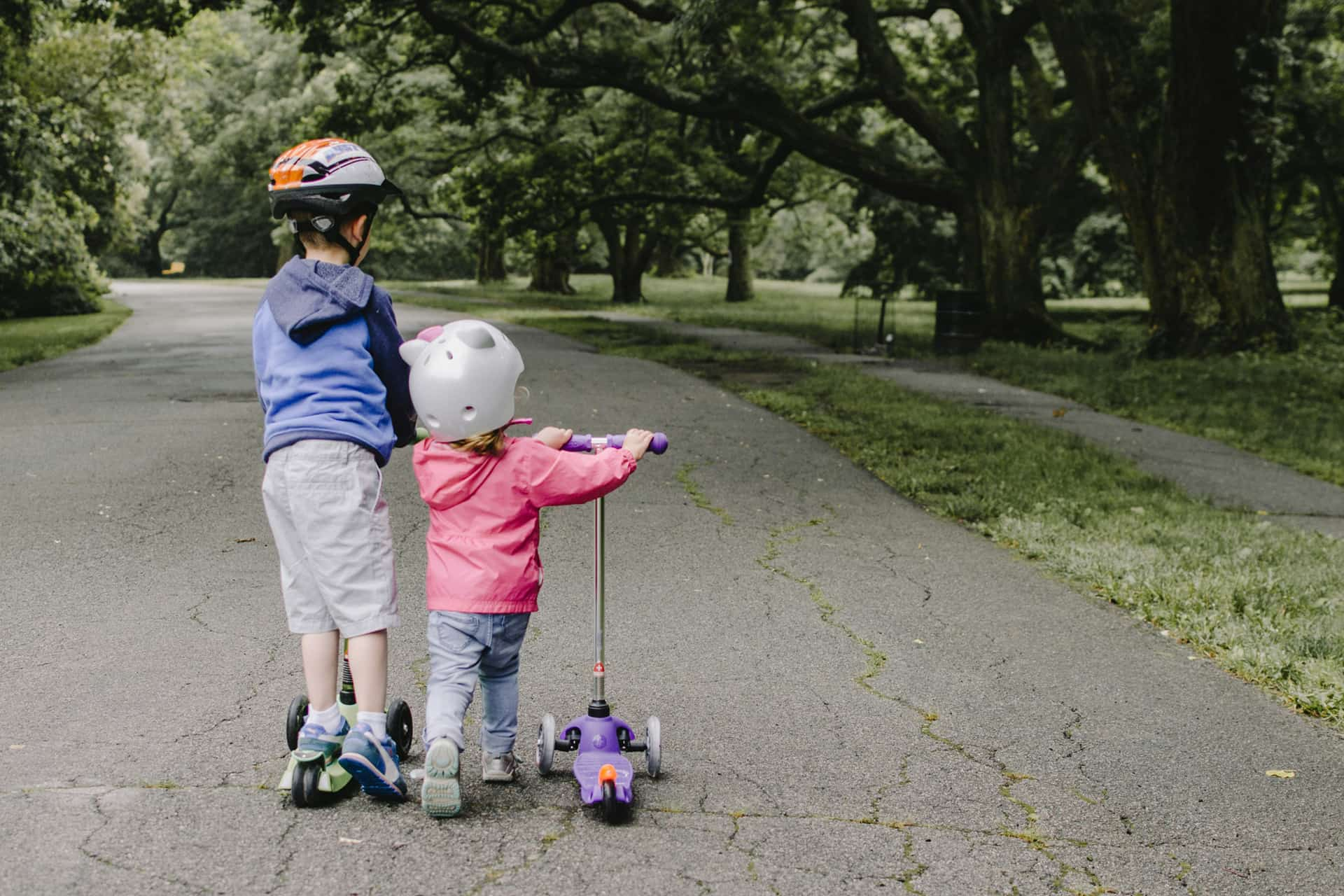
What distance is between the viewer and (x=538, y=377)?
47.0 feet

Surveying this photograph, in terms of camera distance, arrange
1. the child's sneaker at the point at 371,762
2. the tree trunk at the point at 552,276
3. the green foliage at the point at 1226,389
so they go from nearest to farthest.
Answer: the child's sneaker at the point at 371,762, the green foliage at the point at 1226,389, the tree trunk at the point at 552,276

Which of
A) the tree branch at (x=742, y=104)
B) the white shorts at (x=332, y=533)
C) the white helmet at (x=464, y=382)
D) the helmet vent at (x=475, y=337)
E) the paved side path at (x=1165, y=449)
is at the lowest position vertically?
the paved side path at (x=1165, y=449)

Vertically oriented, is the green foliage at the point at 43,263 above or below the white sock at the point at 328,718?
above

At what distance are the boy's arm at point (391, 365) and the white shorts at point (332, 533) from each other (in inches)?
7.0

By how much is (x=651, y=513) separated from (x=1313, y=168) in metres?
24.5

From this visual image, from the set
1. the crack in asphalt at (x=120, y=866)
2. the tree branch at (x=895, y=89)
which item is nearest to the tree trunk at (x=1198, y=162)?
the tree branch at (x=895, y=89)

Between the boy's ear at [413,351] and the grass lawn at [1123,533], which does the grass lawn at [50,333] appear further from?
the boy's ear at [413,351]

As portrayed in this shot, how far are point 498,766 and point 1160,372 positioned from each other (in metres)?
13.5

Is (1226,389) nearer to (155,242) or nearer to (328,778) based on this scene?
(328,778)

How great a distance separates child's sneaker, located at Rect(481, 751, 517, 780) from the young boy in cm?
24

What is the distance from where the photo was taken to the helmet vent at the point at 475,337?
3.41 meters

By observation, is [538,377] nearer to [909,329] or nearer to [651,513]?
[651,513]

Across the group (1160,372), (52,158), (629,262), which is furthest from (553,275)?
(1160,372)

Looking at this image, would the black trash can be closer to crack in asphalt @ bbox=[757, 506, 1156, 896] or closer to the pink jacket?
crack in asphalt @ bbox=[757, 506, 1156, 896]
